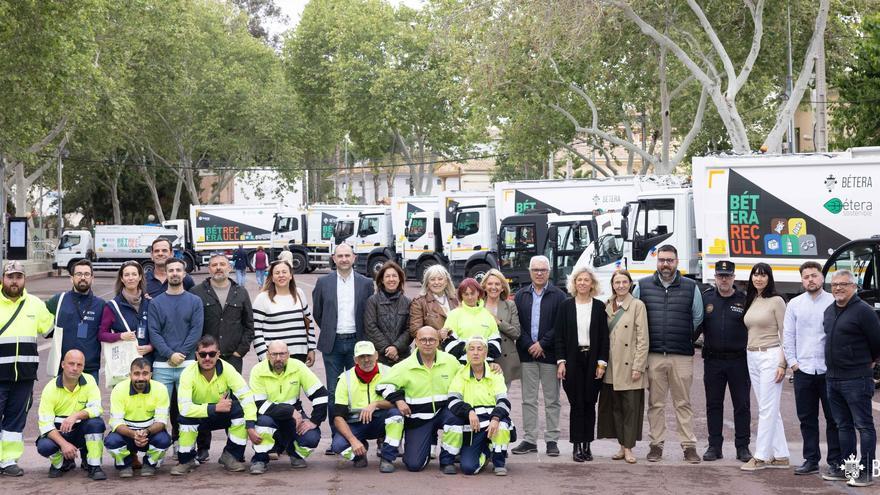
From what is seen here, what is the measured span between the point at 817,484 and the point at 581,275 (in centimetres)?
277

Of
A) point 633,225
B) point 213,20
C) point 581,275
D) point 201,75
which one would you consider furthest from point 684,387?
point 213,20

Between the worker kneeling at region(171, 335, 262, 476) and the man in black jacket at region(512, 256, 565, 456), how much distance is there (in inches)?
101

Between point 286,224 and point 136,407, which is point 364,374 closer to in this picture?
point 136,407

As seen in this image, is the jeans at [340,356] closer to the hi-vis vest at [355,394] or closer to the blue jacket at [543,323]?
the hi-vis vest at [355,394]

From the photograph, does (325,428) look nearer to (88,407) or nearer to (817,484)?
(88,407)

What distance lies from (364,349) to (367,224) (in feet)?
127

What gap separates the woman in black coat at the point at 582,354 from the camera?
11172mm

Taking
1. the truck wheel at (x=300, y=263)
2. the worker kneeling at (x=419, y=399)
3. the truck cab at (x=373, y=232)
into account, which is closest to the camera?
the worker kneeling at (x=419, y=399)

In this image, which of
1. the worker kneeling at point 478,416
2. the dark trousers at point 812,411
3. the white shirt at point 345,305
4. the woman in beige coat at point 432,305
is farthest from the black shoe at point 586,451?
the white shirt at point 345,305

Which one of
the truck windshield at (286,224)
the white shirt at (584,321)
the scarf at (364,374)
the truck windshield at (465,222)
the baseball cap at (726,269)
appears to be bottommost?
the scarf at (364,374)

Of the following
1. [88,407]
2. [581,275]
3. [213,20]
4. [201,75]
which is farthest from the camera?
[213,20]

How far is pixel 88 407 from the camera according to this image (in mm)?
10617

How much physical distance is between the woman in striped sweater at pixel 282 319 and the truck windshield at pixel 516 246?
21199 millimetres

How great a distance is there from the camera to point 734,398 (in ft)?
36.9
